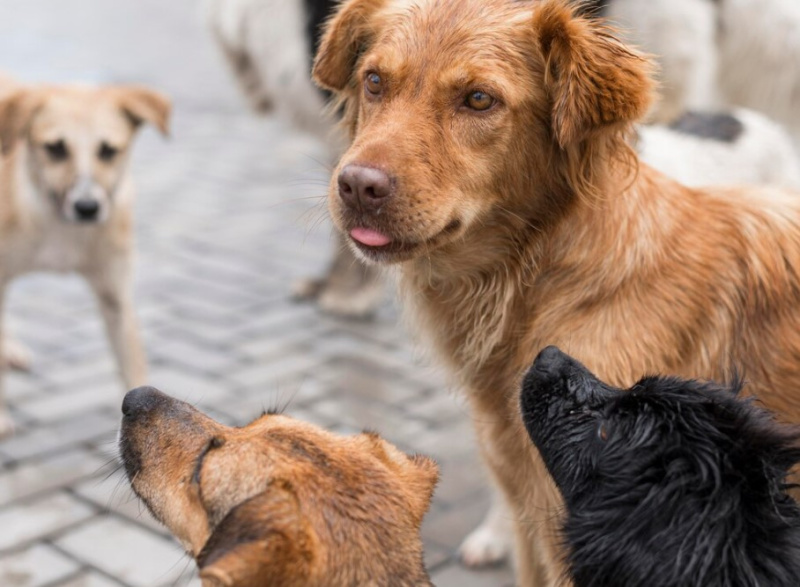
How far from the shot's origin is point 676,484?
242 cm

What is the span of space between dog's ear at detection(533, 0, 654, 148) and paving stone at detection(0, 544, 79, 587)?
259cm

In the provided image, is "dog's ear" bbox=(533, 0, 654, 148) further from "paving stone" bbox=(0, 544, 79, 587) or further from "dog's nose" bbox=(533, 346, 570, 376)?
"paving stone" bbox=(0, 544, 79, 587)

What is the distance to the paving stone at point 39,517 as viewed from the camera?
4109 mm

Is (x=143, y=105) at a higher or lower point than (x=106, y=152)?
higher

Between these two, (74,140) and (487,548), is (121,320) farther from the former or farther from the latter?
(487,548)

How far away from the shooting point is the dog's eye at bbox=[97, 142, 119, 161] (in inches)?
200

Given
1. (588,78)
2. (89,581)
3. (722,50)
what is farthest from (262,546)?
(722,50)

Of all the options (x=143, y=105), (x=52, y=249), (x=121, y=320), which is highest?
(x=143, y=105)

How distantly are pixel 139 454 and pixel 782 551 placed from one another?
1786 mm

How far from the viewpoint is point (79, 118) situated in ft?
16.5

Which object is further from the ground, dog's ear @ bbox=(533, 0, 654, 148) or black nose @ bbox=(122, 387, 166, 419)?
dog's ear @ bbox=(533, 0, 654, 148)

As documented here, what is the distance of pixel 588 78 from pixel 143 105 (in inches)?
124

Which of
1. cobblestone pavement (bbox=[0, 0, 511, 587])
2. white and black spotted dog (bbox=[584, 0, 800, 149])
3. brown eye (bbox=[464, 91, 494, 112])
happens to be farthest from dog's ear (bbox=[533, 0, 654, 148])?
white and black spotted dog (bbox=[584, 0, 800, 149])

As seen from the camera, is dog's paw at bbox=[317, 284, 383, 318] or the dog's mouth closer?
the dog's mouth
